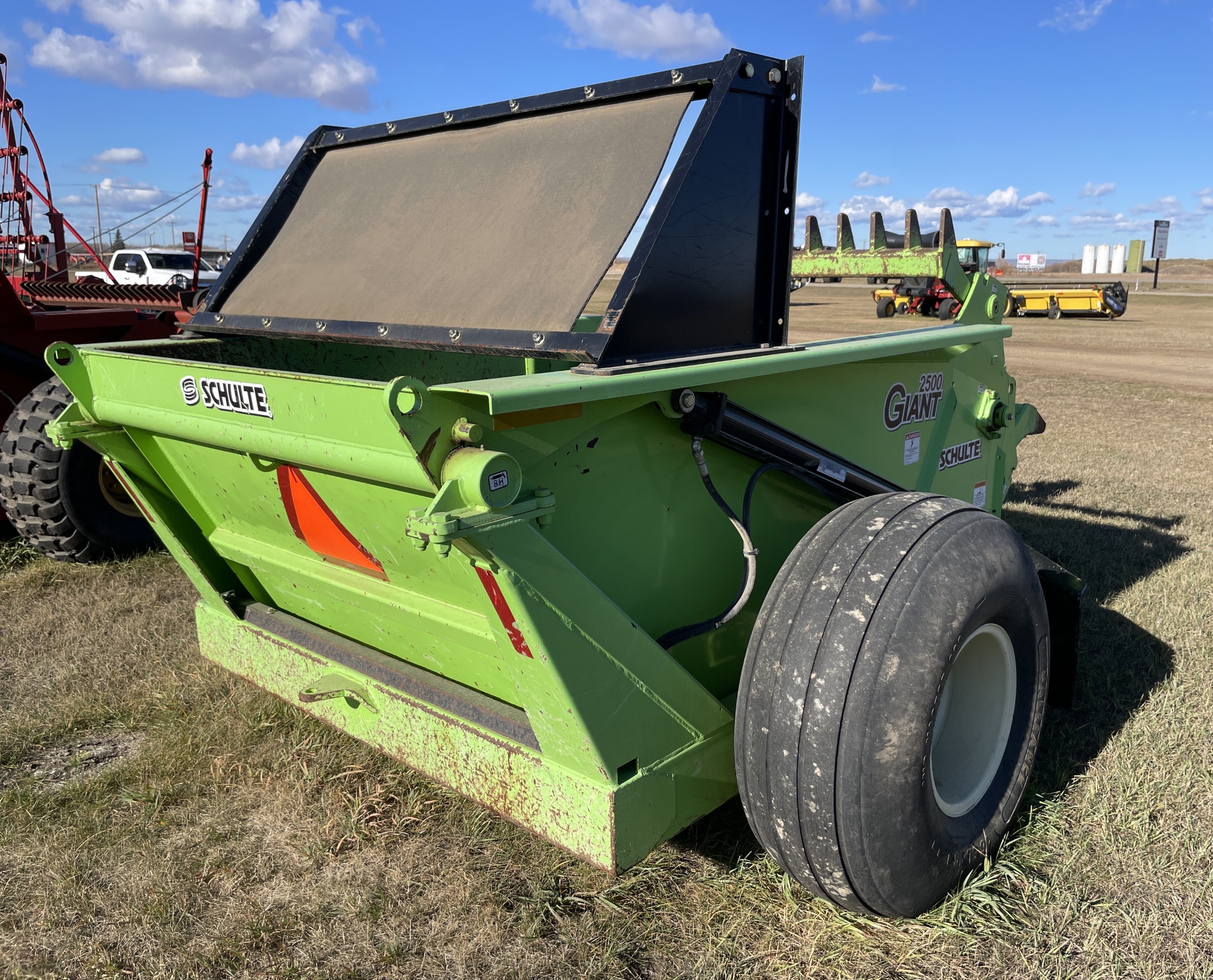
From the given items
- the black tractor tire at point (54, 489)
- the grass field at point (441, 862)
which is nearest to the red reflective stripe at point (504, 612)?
the grass field at point (441, 862)

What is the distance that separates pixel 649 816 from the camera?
2.30 m

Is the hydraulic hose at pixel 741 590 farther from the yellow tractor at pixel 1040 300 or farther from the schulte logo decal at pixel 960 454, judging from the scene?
the yellow tractor at pixel 1040 300

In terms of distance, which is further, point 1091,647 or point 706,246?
point 1091,647

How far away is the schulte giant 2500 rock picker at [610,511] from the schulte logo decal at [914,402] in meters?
0.02

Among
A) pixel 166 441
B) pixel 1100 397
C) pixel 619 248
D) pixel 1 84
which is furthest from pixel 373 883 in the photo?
pixel 1100 397

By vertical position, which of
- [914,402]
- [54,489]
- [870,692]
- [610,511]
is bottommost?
[54,489]

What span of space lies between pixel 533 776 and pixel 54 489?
380cm

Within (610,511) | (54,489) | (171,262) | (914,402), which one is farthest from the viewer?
(171,262)

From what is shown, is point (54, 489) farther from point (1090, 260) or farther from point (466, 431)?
point (1090, 260)

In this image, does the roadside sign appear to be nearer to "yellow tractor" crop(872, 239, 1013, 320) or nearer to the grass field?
"yellow tractor" crop(872, 239, 1013, 320)

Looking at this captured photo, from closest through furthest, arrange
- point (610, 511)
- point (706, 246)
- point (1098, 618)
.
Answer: point (610, 511), point (706, 246), point (1098, 618)

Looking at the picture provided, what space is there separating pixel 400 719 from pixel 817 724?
1.25 meters

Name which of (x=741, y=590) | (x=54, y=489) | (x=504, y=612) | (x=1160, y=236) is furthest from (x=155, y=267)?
(x=1160, y=236)

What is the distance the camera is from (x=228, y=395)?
234 centimetres
